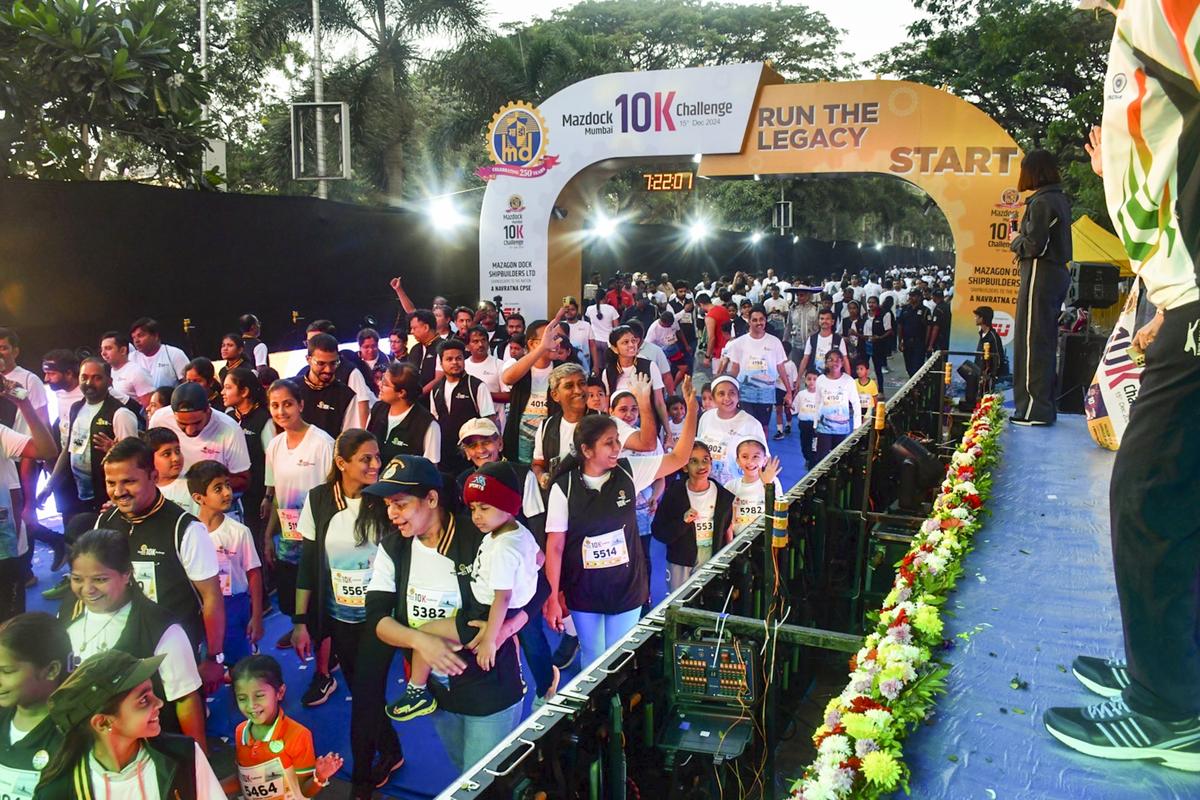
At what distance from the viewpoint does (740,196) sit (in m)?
35.9

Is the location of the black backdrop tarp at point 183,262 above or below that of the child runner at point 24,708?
above

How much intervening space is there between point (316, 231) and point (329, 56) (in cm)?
1166

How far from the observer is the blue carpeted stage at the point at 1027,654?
208cm

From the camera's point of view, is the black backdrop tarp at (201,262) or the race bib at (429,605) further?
the black backdrop tarp at (201,262)

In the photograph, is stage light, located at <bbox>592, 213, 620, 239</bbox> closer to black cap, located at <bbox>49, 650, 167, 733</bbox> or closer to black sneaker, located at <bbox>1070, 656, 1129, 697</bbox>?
black cap, located at <bbox>49, 650, 167, 733</bbox>

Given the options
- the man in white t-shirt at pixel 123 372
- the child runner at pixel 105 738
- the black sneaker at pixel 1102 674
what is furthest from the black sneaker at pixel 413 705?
the man in white t-shirt at pixel 123 372

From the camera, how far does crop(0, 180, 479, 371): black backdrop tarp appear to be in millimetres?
8773

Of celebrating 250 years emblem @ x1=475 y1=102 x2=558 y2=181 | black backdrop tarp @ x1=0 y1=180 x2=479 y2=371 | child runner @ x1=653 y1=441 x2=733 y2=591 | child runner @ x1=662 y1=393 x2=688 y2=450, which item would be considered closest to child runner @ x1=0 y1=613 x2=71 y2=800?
child runner @ x1=653 y1=441 x2=733 y2=591

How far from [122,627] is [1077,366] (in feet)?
32.0

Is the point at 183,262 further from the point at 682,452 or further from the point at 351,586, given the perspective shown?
the point at 682,452

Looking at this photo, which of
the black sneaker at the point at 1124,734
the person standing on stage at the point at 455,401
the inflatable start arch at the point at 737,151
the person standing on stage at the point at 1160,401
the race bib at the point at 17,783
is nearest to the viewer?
the person standing on stage at the point at 1160,401

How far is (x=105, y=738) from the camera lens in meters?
2.73

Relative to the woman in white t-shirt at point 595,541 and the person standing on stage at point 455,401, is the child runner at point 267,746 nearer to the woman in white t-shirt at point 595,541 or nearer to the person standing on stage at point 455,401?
the woman in white t-shirt at point 595,541

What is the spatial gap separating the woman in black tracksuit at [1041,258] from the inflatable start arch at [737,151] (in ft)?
23.4
